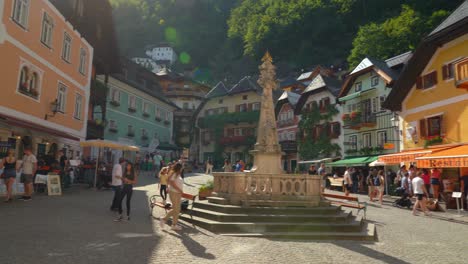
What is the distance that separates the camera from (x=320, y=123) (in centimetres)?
3853

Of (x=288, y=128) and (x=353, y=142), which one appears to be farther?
(x=288, y=128)

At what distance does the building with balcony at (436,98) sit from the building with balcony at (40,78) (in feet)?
61.9

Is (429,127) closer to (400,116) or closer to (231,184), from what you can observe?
(400,116)

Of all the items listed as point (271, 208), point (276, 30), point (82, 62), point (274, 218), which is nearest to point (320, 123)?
point (82, 62)

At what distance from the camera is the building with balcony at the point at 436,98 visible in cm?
1875

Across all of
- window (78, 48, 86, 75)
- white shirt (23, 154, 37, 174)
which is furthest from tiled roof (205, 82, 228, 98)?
white shirt (23, 154, 37, 174)

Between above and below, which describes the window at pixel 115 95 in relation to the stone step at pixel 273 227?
above

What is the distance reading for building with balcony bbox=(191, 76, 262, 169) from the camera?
5162 centimetres

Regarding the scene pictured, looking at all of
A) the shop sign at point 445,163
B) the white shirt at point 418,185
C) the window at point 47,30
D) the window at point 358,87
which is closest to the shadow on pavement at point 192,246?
the white shirt at point 418,185

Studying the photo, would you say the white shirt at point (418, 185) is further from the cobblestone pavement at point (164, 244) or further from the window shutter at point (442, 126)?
the window shutter at point (442, 126)

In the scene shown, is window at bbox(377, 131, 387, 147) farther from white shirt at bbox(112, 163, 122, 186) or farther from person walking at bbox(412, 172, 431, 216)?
white shirt at bbox(112, 163, 122, 186)

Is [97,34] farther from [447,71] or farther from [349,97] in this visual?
[447,71]

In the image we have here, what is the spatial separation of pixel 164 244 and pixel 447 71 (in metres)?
19.7

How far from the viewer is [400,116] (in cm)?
2561
